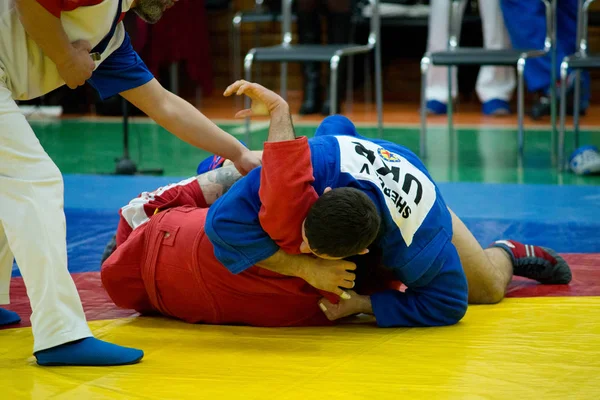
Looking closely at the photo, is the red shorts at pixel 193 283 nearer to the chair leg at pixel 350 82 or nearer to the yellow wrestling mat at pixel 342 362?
the yellow wrestling mat at pixel 342 362

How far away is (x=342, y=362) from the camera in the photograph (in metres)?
2.21

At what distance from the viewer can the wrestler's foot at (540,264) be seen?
2.96m

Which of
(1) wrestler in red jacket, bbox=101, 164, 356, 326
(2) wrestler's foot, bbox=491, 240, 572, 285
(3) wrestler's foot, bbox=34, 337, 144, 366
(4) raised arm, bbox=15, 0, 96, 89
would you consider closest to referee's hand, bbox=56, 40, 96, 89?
(4) raised arm, bbox=15, 0, 96, 89

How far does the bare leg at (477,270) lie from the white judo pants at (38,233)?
1.10 meters

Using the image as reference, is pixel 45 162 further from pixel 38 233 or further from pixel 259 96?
pixel 259 96

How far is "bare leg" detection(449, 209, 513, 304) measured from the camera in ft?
8.80

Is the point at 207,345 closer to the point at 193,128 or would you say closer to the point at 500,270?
the point at 193,128

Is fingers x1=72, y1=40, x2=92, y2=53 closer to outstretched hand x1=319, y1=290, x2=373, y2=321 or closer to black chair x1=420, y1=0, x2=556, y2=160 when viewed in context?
outstretched hand x1=319, y1=290, x2=373, y2=321

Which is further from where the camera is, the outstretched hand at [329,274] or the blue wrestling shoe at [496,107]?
the blue wrestling shoe at [496,107]

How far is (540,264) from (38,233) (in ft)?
5.23

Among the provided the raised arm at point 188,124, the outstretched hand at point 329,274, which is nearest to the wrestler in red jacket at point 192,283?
the outstretched hand at point 329,274

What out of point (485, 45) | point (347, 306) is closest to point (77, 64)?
point (347, 306)

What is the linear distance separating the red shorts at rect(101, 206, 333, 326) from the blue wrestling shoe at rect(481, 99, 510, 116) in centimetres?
484

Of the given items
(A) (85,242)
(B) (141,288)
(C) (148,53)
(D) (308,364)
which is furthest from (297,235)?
(C) (148,53)
